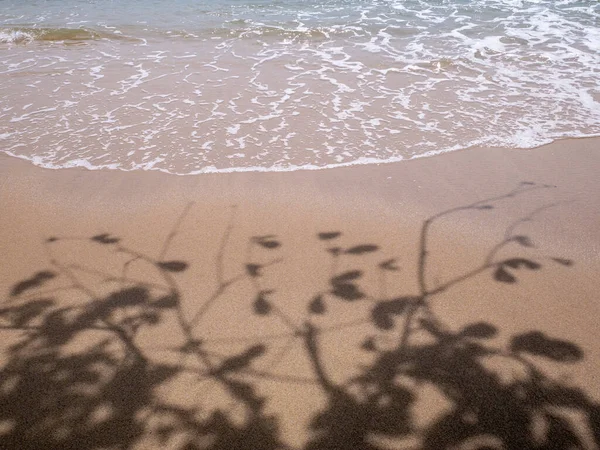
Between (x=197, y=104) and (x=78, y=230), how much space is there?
3.33 metres

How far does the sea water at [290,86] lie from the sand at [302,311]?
0.87m

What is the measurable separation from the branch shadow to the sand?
1cm

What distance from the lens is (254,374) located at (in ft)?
8.79

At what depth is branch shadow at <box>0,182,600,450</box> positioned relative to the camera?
237cm

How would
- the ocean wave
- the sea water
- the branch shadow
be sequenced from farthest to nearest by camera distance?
the ocean wave < the sea water < the branch shadow

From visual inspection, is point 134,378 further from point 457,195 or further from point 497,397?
point 457,195

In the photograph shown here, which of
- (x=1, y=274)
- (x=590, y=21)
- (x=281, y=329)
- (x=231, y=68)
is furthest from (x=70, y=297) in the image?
(x=590, y=21)

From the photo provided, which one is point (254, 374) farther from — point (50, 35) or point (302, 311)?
point (50, 35)

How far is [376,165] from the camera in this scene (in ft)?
16.6

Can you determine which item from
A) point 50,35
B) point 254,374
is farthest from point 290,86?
point 50,35

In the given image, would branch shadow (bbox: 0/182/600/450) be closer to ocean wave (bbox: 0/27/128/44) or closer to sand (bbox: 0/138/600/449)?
sand (bbox: 0/138/600/449)

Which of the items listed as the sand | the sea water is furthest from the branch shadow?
the sea water

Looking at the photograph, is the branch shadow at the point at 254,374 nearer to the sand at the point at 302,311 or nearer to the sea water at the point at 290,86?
the sand at the point at 302,311

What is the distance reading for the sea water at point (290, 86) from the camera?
5500mm
